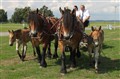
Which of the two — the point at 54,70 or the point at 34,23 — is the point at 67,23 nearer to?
the point at 34,23

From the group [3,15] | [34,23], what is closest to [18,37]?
[34,23]

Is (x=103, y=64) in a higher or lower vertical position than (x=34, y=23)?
lower

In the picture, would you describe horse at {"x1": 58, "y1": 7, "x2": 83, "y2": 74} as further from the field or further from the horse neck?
the horse neck

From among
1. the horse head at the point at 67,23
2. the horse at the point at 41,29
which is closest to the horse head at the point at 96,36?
the horse head at the point at 67,23

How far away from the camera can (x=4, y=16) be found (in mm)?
117562

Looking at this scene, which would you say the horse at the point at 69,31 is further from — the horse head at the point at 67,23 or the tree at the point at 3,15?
the tree at the point at 3,15

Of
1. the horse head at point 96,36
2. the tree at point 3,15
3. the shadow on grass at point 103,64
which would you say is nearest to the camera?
the horse head at point 96,36

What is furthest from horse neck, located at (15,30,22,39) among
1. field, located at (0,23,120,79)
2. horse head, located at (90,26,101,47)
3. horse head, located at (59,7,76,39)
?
horse head, located at (90,26,101,47)

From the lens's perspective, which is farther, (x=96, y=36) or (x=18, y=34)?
(x=18, y=34)

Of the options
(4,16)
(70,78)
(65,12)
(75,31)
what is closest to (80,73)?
(70,78)

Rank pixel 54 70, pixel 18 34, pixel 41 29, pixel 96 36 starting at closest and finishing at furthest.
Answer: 1. pixel 96 36
2. pixel 54 70
3. pixel 41 29
4. pixel 18 34

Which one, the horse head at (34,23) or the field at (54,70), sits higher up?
the horse head at (34,23)

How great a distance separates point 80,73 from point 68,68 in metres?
1.01

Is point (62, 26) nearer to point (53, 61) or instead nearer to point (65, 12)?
point (65, 12)
